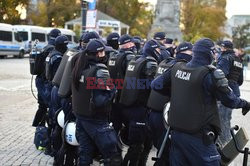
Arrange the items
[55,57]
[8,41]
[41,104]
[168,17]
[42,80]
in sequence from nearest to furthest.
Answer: [55,57], [42,80], [41,104], [8,41], [168,17]

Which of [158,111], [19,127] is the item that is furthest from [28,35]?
[158,111]

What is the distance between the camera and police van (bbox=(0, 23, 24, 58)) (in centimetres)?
3606

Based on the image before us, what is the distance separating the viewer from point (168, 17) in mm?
46656

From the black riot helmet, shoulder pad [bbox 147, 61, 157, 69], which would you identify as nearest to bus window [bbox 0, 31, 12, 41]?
the black riot helmet

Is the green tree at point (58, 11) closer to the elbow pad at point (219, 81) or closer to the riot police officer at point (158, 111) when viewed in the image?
the riot police officer at point (158, 111)

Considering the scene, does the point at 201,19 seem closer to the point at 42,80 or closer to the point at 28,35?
the point at 28,35

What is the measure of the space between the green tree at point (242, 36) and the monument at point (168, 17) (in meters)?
32.8

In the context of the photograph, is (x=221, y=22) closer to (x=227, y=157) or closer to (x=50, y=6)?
(x=50, y=6)

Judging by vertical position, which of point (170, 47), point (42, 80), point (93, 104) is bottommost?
point (42, 80)

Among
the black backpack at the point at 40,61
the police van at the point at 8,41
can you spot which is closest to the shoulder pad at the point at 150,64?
the black backpack at the point at 40,61

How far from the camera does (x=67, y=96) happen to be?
5.80 m

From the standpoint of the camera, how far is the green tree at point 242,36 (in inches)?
3078

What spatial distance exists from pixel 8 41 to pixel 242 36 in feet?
178

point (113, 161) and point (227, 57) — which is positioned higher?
point (227, 57)
